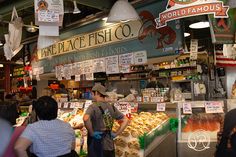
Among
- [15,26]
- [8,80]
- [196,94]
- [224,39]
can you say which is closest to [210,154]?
[224,39]

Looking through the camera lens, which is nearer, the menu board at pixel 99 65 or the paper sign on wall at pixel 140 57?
the paper sign on wall at pixel 140 57

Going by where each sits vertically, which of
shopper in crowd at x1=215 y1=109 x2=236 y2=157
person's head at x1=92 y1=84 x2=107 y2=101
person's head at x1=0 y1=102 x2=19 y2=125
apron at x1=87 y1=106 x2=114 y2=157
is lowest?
apron at x1=87 y1=106 x2=114 y2=157

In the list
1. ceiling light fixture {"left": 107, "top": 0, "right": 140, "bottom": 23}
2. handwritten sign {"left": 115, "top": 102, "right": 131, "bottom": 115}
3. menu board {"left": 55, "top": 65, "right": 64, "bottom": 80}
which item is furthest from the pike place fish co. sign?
menu board {"left": 55, "top": 65, "right": 64, "bottom": 80}

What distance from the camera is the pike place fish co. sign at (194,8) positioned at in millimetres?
3449

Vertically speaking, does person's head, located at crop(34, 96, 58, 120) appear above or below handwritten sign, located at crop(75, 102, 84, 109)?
above

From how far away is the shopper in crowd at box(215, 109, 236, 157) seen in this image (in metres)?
2.88

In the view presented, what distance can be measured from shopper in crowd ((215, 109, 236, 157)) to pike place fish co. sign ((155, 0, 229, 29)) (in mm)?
1162

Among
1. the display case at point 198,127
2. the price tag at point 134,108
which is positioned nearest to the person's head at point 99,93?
the price tag at point 134,108

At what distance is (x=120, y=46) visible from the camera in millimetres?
5551

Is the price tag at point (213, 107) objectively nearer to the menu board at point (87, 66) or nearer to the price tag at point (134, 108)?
the price tag at point (134, 108)

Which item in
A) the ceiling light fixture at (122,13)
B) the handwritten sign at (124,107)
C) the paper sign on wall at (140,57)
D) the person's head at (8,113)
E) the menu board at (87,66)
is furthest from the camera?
the menu board at (87,66)

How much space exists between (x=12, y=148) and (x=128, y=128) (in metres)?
2.34

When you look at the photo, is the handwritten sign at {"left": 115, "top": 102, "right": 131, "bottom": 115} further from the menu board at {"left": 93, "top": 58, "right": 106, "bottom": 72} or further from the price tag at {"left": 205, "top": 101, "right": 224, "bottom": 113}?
the price tag at {"left": 205, "top": 101, "right": 224, "bottom": 113}

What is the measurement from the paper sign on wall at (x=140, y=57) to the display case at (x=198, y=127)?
932mm
